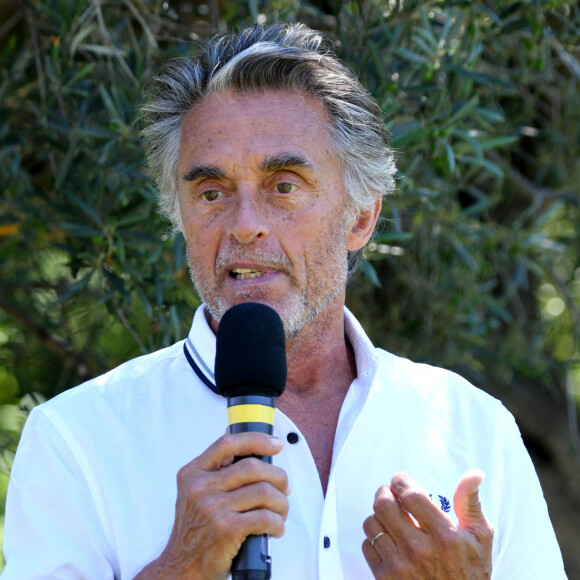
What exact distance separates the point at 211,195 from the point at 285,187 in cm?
20

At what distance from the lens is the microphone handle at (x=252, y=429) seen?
1674 mm

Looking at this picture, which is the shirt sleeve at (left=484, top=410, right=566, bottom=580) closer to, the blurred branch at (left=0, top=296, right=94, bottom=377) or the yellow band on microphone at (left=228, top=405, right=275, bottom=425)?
the yellow band on microphone at (left=228, top=405, right=275, bottom=425)

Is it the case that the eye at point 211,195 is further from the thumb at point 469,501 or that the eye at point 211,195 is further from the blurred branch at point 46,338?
the blurred branch at point 46,338

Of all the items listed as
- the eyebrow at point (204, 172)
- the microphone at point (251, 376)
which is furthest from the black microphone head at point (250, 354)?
the eyebrow at point (204, 172)

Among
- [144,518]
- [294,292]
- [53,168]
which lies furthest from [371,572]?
[53,168]

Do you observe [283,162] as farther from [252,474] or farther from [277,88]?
[252,474]

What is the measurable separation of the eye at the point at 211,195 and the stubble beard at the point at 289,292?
0.15m

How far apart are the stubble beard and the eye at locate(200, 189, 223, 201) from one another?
0.15 metres

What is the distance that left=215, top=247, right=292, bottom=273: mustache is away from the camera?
7.97ft

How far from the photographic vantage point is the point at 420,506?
208 centimetres

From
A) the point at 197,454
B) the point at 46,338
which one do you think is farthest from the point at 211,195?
the point at 46,338

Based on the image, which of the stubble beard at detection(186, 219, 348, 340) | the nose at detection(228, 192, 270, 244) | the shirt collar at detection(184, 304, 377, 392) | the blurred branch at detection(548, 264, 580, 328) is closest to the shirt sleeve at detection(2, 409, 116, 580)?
the shirt collar at detection(184, 304, 377, 392)

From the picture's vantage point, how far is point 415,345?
4578 millimetres

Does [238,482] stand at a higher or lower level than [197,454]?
lower
